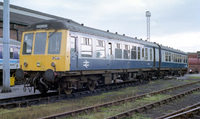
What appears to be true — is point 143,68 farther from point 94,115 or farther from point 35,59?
point 94,115

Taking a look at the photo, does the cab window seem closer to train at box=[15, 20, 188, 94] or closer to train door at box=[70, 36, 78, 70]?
train at box=[15, 20, 188, 94]

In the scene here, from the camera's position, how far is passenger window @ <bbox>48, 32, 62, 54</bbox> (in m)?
9.89

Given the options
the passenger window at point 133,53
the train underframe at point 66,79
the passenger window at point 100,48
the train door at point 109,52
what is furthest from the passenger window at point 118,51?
the passenger window at point 133,53

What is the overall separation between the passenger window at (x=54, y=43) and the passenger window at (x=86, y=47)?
138cm

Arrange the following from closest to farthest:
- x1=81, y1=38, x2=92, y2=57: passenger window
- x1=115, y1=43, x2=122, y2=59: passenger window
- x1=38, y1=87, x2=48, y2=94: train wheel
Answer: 1. x1=38, y1=87, x2=48, y2=94: train wheel
2. x1=81, y1=38, x2=92, y2=57: passenger window
3. x1=115, y1=43, x2=122, y2=59: passenger window

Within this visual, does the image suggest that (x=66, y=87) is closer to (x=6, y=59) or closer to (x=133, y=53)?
(x=6, y=59)

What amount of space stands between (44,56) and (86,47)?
7.41ft

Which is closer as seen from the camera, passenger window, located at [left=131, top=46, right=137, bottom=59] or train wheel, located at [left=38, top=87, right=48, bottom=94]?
train wheel, located at [left=38, top=87, right=48, bottom=94]

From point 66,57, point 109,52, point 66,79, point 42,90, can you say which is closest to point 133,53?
point 109,52

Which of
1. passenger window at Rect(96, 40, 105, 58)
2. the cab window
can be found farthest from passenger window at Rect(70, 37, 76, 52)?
passenger window at Rect(96, 40, 105, 58)

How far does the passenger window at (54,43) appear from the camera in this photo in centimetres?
989

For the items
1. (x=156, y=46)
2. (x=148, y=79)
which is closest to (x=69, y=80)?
(x=148, y=79)

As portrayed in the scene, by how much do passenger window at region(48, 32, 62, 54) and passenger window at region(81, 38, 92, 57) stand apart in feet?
4.51

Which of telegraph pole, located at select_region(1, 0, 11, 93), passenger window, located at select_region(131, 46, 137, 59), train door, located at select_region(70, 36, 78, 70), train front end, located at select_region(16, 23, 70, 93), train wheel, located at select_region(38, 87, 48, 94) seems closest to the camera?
train front end, located at select_region(16, 23, 70, 93)
